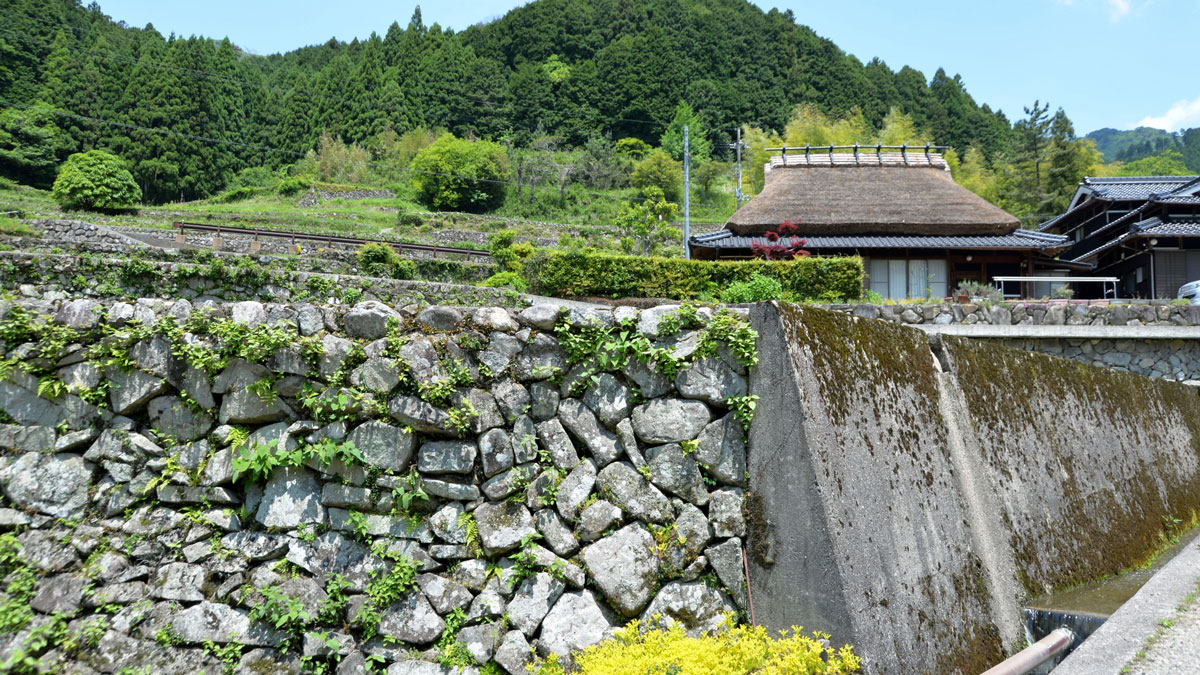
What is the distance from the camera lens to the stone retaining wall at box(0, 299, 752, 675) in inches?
159

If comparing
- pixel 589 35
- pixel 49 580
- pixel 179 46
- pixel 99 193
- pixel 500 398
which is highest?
pixel 589 35

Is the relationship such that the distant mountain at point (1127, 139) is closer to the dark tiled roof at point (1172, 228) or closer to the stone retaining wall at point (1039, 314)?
the dark tiled roof at point (1172, 228)

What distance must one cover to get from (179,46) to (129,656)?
214 ft

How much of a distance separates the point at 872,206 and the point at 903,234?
56.3 inches

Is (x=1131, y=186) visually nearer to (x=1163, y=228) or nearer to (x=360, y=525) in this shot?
(x=1163, y=228)

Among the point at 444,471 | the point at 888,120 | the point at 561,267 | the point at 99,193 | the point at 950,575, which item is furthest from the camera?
the point at 888,120

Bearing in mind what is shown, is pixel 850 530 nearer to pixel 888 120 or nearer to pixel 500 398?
pixel 500 398

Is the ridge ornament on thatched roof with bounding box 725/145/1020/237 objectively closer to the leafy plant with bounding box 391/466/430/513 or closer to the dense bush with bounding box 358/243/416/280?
the dense bush with bounding box 358/243/416/280

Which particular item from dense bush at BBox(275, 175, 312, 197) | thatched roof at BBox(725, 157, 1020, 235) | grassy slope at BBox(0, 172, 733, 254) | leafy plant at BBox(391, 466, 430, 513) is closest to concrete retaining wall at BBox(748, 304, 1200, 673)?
leafy plant at BBox(391, 466, 430, 513)

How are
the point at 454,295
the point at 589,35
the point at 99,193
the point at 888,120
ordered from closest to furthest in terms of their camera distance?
the point at 454,295, the point at 99,193, the point at 888,120, the point at 589,35

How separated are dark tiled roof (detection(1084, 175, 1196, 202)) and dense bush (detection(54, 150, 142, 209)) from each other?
4365 centimetres

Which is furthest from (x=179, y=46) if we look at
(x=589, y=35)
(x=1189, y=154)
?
(x=1189, y=154)

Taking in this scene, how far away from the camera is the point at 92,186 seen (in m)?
33.4

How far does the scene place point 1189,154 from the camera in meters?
81.1
